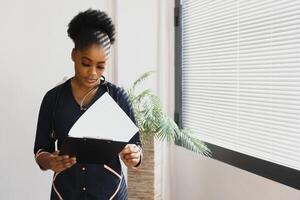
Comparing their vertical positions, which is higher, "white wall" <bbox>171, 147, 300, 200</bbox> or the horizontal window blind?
the horizontal window blind

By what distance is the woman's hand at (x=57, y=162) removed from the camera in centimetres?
115

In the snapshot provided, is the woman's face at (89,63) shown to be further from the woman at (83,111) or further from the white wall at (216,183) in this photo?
the white wall at (216,183)

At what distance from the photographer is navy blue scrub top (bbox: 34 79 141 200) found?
124cm

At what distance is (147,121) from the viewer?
2.10 m

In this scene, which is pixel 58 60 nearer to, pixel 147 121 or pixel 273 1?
pixel 147 121

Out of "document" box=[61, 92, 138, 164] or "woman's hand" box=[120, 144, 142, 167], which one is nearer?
"document" box=[61, 92, 138, 164]

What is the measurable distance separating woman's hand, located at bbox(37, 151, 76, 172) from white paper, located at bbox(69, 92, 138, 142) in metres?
0.10

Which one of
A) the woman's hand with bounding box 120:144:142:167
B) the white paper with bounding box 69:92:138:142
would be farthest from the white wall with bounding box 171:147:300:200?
the white paper with bounding box 69:92:138:142

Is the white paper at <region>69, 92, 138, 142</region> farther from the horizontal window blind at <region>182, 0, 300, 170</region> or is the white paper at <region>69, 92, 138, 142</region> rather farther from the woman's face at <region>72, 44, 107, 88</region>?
the horizontal window blind at <region>182, 0, 300, 170</region>

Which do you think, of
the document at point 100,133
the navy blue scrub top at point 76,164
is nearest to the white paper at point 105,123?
the document at point 100,133

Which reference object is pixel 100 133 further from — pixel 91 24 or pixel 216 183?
pixel 216 183

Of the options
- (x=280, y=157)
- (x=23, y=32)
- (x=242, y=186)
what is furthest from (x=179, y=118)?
(x=23, y=32)

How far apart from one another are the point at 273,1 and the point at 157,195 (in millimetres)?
1348

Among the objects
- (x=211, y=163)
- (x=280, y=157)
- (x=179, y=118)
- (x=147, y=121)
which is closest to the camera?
(x=280, y=157)
